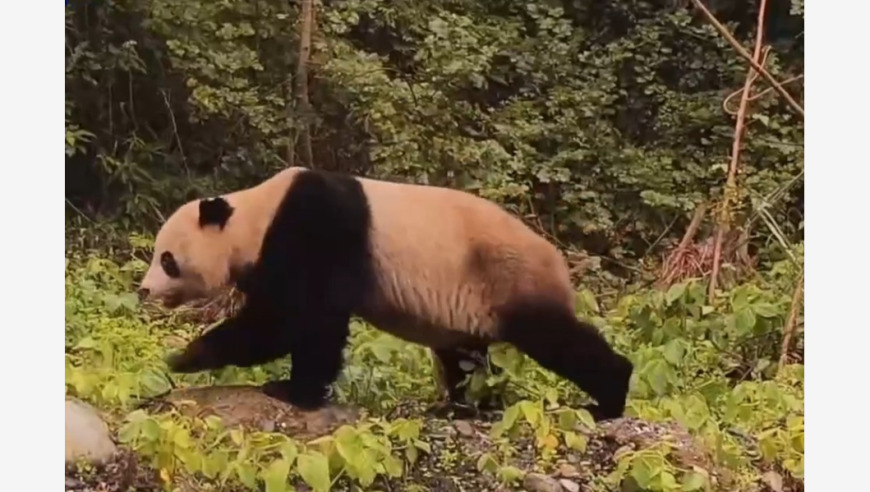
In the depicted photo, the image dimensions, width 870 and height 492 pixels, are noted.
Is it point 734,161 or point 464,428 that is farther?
point 734,161

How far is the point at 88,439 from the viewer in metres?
2.24

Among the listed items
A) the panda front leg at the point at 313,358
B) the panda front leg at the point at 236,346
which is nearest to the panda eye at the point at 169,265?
the panda front leg at the point at 236,346

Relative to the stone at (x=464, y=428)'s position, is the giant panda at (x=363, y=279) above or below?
above

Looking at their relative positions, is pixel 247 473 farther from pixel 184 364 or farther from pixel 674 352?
pixel 674 352

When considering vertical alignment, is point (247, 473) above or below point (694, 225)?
below

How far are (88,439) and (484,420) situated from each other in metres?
0.72

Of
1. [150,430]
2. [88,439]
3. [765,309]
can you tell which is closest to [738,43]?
[765,309]

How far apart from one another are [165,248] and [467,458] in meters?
0.68

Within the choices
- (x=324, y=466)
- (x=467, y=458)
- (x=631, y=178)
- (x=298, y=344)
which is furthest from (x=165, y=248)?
(x=631, y=178)

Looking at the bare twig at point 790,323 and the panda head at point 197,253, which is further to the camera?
the bare twig at point 790,323

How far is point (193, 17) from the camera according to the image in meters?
2.30

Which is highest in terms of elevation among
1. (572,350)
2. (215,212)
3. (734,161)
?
(734,161)

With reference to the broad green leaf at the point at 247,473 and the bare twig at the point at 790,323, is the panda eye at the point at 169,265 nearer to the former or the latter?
the broad green leaf at the point at 247,473

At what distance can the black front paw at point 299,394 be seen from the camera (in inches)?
88.7
